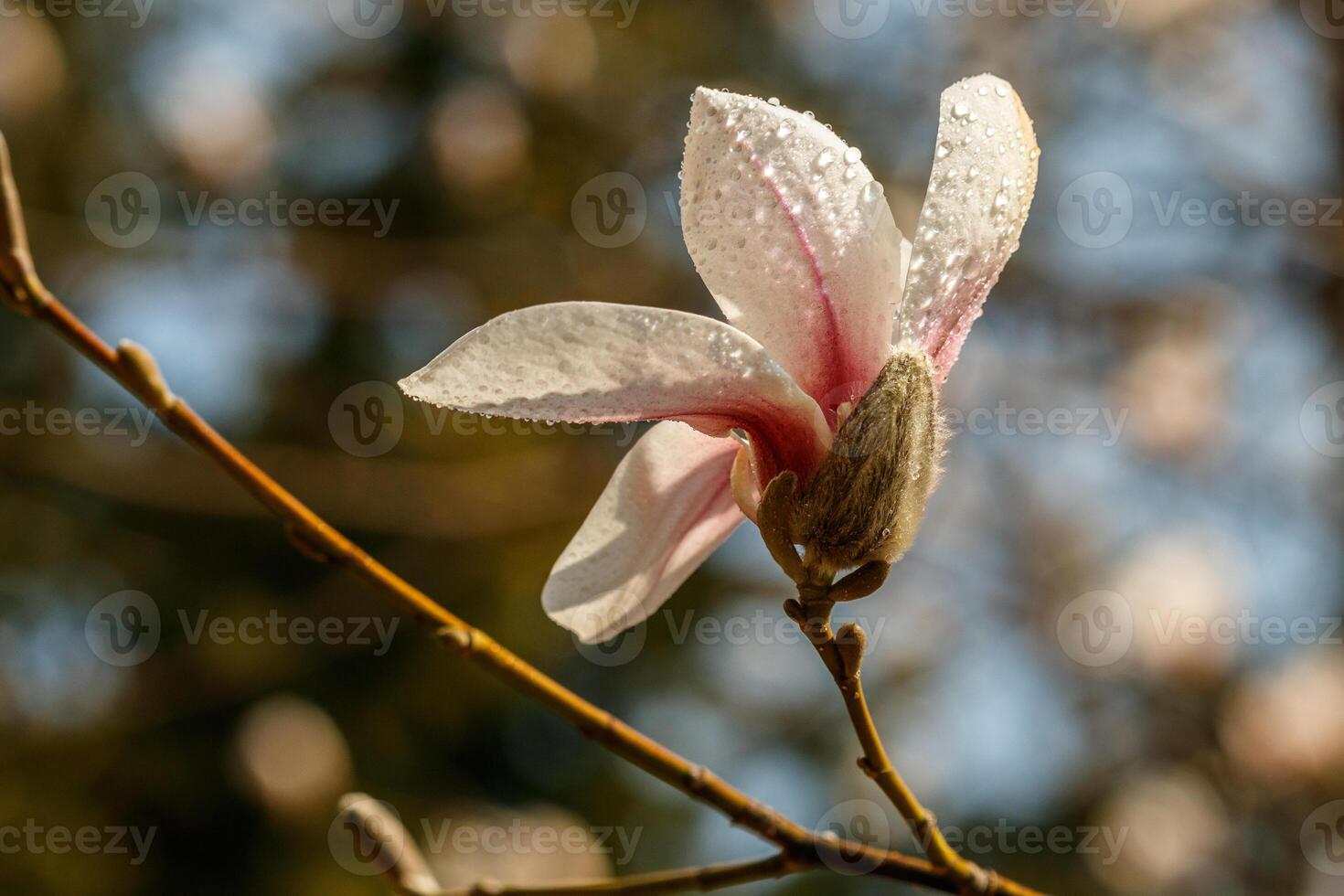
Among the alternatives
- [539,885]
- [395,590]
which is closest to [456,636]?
[395,590]

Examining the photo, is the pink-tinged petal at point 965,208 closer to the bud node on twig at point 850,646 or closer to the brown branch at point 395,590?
the bud node on twig at point 850,646

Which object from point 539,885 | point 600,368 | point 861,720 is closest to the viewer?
point 600,368

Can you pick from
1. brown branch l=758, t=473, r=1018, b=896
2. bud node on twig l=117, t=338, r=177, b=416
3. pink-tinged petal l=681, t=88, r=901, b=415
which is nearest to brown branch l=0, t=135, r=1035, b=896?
bud node on twig l=117, t=338, r=177, b=416

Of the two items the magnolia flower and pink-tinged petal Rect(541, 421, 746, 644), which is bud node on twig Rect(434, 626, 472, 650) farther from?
the magnolia flower

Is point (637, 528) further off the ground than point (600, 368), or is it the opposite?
point (600, 368)

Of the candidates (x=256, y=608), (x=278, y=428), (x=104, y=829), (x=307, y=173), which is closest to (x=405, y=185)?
(x=307, y=173)

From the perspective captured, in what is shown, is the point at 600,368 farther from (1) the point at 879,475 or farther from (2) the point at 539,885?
(2) the point at 539,885

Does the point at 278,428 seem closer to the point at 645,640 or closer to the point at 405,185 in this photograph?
the point at 405,185

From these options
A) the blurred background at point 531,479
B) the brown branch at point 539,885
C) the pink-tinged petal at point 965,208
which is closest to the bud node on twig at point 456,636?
the brown branch at point 539,885
